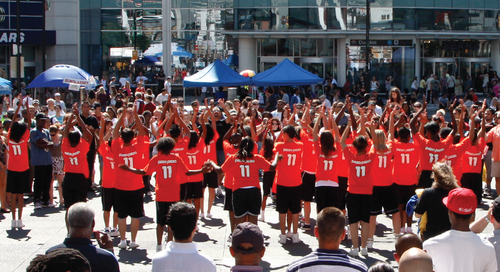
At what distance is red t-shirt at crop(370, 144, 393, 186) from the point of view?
8281 millimetres

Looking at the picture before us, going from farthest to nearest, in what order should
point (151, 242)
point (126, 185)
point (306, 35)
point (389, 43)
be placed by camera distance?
point (306, 35) < point (389, 43) < point (151, 242) < point (126, 185)

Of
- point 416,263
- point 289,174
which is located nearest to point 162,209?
point 289,174

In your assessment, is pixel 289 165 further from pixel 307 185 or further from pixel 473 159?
pixel 473 159

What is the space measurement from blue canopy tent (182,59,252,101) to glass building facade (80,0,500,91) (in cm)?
1440

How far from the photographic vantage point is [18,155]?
370 inches

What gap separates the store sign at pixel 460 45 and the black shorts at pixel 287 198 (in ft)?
90.8

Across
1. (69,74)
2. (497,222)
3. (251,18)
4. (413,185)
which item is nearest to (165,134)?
(413,185)

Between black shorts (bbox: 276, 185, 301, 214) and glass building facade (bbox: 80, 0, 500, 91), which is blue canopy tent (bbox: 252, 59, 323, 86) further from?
glass building facade (bbox: 80, 0, 500, 91)

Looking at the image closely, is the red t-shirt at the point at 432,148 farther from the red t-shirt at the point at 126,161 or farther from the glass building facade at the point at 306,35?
the glass building facade at the point at 306,35

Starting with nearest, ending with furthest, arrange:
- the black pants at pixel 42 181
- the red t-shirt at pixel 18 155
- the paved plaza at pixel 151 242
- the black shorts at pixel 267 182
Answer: the paved plaza at pixel 151 242 → the red t-shirt at pixel 18 155 → the black shorts at pixel 267 182 → the black pants at pixel 42 181

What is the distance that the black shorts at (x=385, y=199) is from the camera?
8.32 meters

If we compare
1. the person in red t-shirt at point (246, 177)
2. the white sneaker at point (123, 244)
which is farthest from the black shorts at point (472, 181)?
the white sneaker at point (123, 244)

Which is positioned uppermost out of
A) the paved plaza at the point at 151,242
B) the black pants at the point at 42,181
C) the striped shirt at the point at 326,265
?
the striped shirt at the point at 326,265

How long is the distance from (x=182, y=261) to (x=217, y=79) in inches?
562
